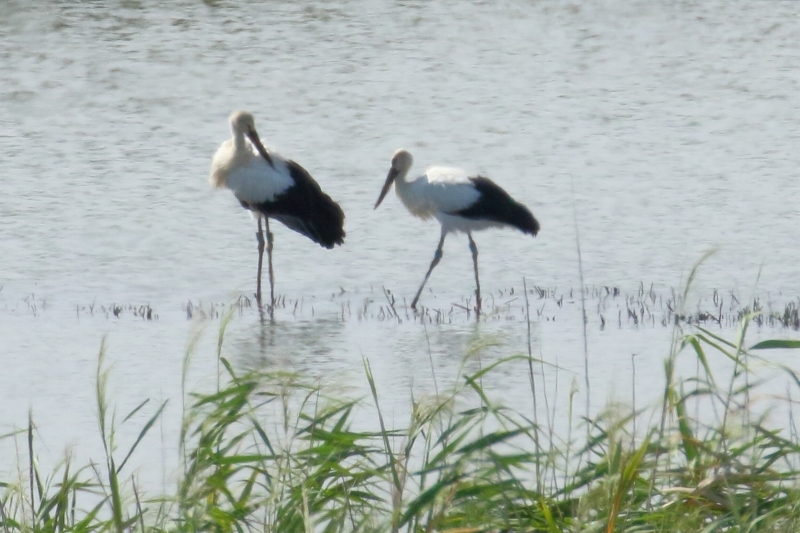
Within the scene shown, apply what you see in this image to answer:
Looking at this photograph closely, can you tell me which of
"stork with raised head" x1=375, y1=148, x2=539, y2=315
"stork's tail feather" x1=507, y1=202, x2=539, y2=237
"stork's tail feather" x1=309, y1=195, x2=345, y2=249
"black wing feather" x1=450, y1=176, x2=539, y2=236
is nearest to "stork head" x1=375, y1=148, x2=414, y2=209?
"stork with raised head" x1=375, y1=148, x2=539, y2=315

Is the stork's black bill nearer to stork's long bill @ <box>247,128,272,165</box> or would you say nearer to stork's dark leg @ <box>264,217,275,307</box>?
stork's long bill @ <box>247,128,272,165</box>

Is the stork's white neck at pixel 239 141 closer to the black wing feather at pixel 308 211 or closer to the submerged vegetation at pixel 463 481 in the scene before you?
the black wing feather at pixel 308 211

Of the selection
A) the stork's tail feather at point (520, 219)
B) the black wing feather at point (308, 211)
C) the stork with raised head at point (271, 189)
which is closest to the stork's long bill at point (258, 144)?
the stork with raised head at point (271, 189)

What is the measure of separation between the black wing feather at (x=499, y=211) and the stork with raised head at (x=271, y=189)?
0.84 m

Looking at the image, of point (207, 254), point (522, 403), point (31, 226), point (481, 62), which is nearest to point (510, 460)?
point (522, 403)

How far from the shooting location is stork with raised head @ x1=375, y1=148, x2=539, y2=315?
9.55m

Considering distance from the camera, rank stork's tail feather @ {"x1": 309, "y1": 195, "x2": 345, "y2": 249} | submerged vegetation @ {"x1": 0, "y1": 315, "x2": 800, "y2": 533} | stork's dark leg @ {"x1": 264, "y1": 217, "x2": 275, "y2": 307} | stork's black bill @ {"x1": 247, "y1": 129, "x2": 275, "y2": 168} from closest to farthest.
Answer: submerged vegetation @ {"x1": 0, "y1": 315, "x2": 800, "y2": 533}, stork's dark leg @ {"x1": 264, "y1": 217, "x2": 275, "y2": 307}, stork's tail feather @ {"x1": 309, "y1": 195, "x2": 345, "y2": 249}, stork's black bill @ {"x1": 247, "y1": 129, "x2": 275, "y2": 168}

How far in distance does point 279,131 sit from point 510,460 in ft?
38.1

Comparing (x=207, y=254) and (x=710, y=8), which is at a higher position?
(x=710, y=8)

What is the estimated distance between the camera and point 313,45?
790 inches

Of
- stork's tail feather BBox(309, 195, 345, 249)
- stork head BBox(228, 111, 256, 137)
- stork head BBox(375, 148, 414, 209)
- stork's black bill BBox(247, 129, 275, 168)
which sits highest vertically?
stork head BBox(228, 111, 256, 137)

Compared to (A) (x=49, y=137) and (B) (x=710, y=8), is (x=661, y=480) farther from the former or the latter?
(B) (x=710, y=8)

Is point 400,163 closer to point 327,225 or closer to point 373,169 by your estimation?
point 327,225

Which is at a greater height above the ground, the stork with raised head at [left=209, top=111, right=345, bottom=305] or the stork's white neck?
the stork's white neck
